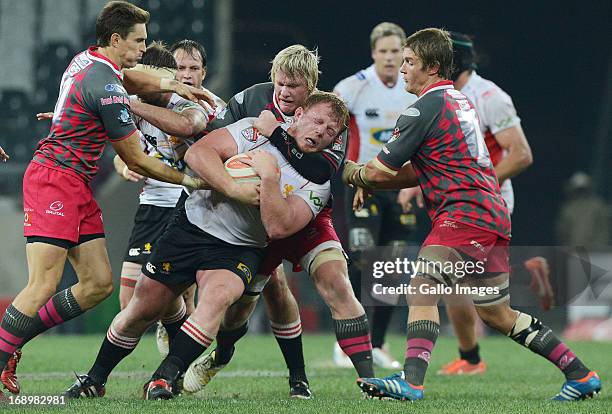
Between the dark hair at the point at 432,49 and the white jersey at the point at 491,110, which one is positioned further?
the white jersey at the point at 491,110

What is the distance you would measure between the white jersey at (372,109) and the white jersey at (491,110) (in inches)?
35.5

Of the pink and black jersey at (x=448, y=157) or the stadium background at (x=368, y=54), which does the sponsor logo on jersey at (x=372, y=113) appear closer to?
the pink and black jersey at (x=448, y=157)

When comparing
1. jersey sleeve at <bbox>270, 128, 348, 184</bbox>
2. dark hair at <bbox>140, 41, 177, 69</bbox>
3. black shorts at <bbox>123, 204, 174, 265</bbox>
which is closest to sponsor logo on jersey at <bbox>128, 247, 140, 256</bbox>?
black shorts at <bbox>123, 204, 174, 265</bbox>

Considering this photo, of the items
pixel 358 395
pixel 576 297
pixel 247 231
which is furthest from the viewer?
pixel 576 297

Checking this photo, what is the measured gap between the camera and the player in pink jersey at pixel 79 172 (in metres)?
5.89

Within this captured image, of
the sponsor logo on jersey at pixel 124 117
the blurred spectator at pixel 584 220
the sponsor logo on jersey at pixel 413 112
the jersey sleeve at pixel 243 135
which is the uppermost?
the sponsor logo on jersey at pixel 413 112

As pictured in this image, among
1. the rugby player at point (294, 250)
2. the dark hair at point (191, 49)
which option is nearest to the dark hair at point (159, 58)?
the dark hair at point (191, 49)

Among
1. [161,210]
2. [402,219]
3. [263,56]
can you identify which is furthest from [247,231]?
[263,56]

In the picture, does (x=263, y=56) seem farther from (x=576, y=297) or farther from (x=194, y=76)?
(x=194, y=76)

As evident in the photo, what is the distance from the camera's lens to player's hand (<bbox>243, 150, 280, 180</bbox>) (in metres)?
5.71

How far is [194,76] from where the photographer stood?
752 cm

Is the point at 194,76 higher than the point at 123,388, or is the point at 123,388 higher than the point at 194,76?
the point at 194,76

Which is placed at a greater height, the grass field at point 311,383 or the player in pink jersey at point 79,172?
the player in pink jersey at point 79,172

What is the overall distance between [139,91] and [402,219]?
3149mm
